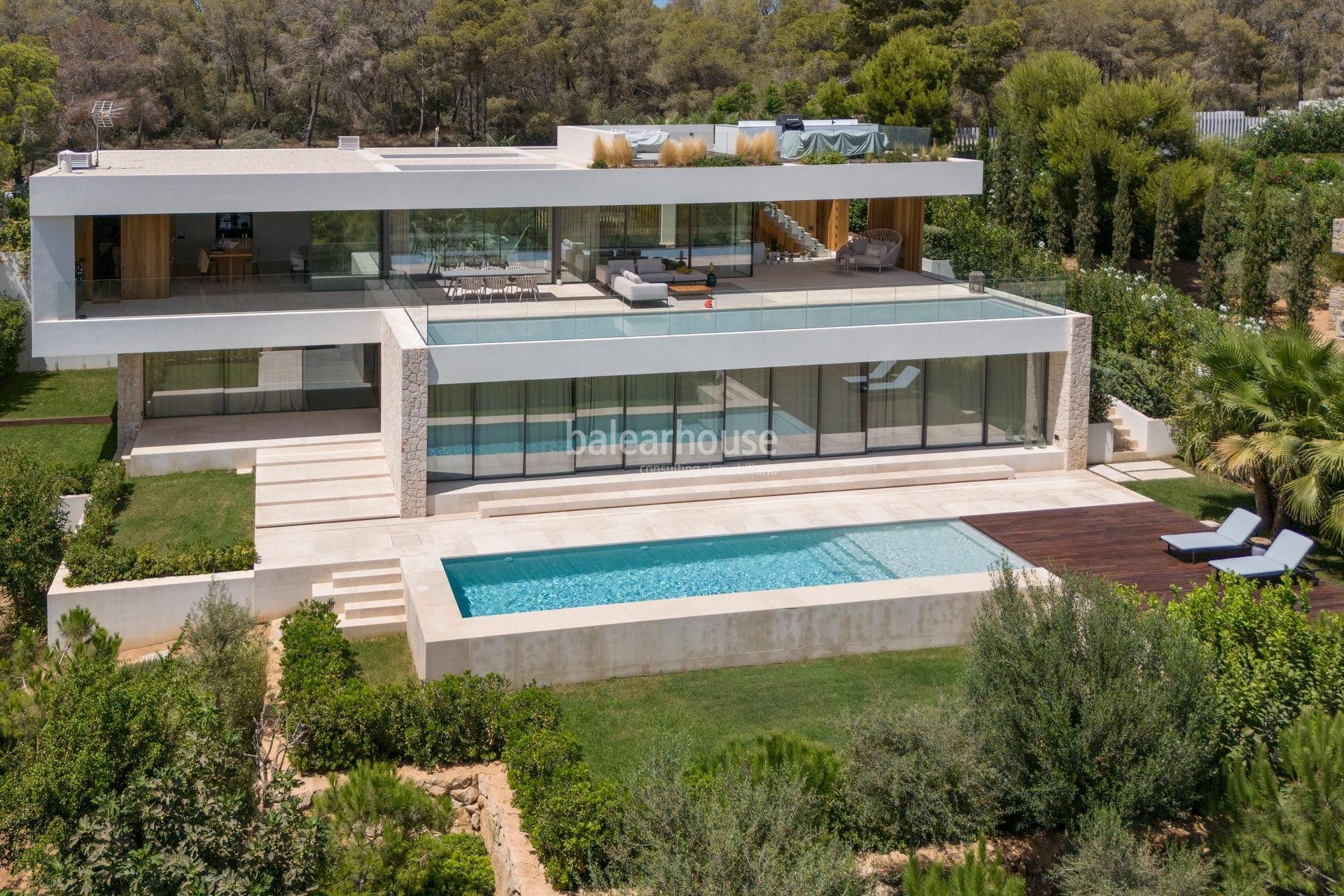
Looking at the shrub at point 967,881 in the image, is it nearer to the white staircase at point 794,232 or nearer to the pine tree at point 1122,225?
the white staircase at point 794,232

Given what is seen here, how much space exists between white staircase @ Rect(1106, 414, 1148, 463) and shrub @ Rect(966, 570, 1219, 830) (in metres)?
13.6

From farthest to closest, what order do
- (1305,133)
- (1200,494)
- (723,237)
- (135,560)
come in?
(1305,133)
(723,237)
(1200,494)
(135,560)

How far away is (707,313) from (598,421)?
2830 millimetres

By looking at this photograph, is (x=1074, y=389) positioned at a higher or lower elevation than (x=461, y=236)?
lower

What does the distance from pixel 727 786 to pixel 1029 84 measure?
35.5 metres

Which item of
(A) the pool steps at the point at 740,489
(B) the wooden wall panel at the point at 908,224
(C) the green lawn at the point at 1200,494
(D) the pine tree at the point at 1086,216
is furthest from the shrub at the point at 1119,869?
(D) the pine tree at the point at 1086,216

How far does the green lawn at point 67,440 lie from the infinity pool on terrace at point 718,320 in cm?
890

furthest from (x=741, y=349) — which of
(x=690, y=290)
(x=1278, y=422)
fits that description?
(x=1278, y=422)

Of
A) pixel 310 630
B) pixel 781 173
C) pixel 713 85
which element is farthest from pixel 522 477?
pixel 713 85

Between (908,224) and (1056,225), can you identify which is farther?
(1056,225)

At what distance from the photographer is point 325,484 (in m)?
24.4

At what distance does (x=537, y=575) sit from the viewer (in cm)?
2094

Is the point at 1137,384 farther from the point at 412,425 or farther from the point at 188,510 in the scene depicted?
the point at 188,510

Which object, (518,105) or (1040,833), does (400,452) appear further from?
(518,105)
